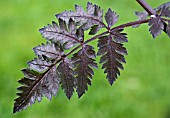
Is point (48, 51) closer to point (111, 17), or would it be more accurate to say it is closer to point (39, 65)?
point (39, 65)

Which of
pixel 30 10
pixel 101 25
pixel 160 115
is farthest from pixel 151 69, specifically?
pixel 101 25

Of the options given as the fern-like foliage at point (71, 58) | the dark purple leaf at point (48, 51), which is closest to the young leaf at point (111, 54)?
the fern-like foliage at point (71, 58)

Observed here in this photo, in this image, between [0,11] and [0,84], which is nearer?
[0,84]

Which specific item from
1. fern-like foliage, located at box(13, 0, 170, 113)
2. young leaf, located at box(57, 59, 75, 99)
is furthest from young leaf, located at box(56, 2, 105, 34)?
young leaf, located at box(57, 59, 75, 99)

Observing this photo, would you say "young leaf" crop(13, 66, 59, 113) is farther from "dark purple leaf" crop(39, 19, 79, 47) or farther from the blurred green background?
the blurred green background

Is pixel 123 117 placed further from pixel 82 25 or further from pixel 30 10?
pixel 82 25

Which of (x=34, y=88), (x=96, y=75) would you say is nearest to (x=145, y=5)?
(x=34, y=88)
